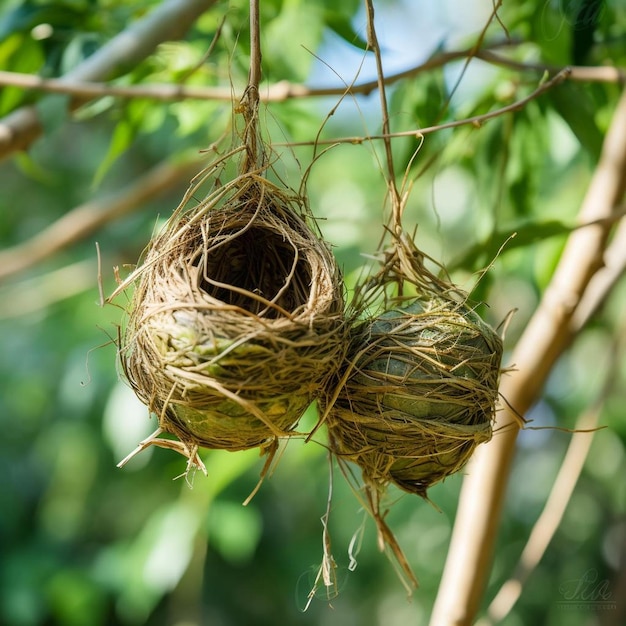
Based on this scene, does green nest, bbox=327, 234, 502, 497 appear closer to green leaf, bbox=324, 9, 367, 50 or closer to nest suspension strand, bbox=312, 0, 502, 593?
nest suspension strand, bbox=312, 0, 502, 593

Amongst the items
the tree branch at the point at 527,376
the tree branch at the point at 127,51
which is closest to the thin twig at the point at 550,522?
the tree branch at the point at 527,376

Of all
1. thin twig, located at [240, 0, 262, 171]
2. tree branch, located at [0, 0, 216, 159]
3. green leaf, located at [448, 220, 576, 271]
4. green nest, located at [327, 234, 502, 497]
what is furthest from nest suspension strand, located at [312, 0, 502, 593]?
tree branch, located at [0, 0, 216, 159]

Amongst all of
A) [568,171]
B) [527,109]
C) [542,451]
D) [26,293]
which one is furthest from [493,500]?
[26,293]

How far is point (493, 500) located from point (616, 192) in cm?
51

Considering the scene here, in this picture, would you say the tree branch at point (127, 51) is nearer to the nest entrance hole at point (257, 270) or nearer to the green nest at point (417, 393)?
the nest entrance hole at point (257, 270)

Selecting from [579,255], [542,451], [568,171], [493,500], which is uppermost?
[579,255]

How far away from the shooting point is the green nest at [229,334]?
67 centimetres

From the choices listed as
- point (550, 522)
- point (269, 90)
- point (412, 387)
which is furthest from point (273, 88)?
point (550, 522)

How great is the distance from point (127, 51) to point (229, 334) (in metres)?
0.82

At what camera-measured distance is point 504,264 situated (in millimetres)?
1458

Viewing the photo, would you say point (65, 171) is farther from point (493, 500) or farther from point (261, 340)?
point (261, 340)

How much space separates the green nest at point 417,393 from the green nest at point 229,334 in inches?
1.5

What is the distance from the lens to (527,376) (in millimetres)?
1299

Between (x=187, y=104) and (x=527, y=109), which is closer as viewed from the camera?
(x=527, y=109)
